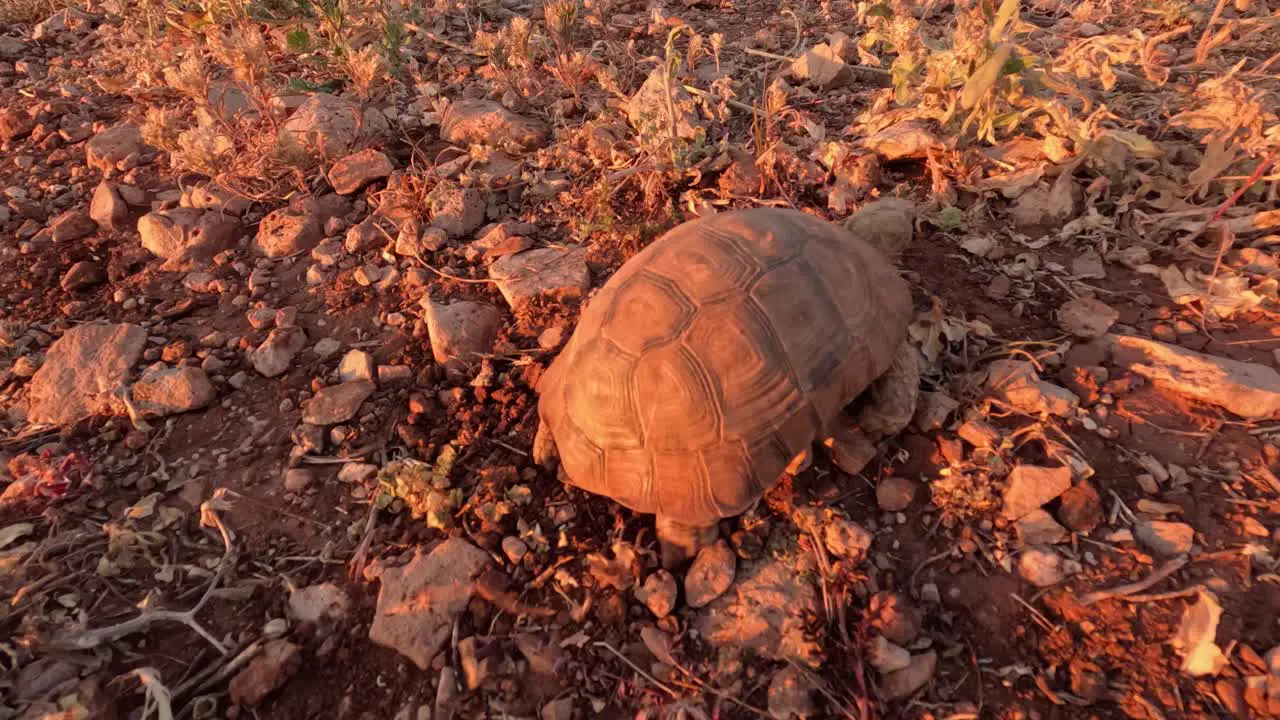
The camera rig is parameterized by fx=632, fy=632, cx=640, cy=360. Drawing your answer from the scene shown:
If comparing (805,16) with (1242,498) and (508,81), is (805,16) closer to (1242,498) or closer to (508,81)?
(508,81)

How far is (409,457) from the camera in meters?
2.92

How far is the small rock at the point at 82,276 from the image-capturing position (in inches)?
149

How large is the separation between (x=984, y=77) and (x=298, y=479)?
3971 mm

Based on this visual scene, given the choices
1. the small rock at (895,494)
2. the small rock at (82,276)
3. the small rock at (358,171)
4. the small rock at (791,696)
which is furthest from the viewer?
the small rock at (358,171)

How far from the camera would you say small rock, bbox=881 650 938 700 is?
A: 7.10 ft

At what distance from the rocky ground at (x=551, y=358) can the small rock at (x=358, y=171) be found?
1.2 inches

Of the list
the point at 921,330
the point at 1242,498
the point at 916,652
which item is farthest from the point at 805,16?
the point at 916,652

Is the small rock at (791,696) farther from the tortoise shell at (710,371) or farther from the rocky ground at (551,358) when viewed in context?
the tortoise shell at (710,371)

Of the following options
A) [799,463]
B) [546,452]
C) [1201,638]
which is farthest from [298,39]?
[1201,638]

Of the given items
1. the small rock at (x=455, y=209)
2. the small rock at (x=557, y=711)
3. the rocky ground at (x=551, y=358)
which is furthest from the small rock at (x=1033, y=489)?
the small rock at (x=455, y=209)

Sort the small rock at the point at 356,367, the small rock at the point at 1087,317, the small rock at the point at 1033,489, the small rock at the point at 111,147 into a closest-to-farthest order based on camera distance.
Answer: the small rock at the point at 1033,489
the small rock at the point at 1087,317
the small rock at the point at 356,367
the small rock at the point at 111,147

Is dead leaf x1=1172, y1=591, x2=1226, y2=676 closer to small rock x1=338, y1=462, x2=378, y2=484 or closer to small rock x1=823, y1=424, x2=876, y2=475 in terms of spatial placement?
small rock x1=823, y1=424, x2=876, y2=475

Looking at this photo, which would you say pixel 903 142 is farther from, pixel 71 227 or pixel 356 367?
pixel 71 227

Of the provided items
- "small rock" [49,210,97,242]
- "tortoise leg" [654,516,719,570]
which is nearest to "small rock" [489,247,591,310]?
"tortoise leg" [654,516,719,570]
